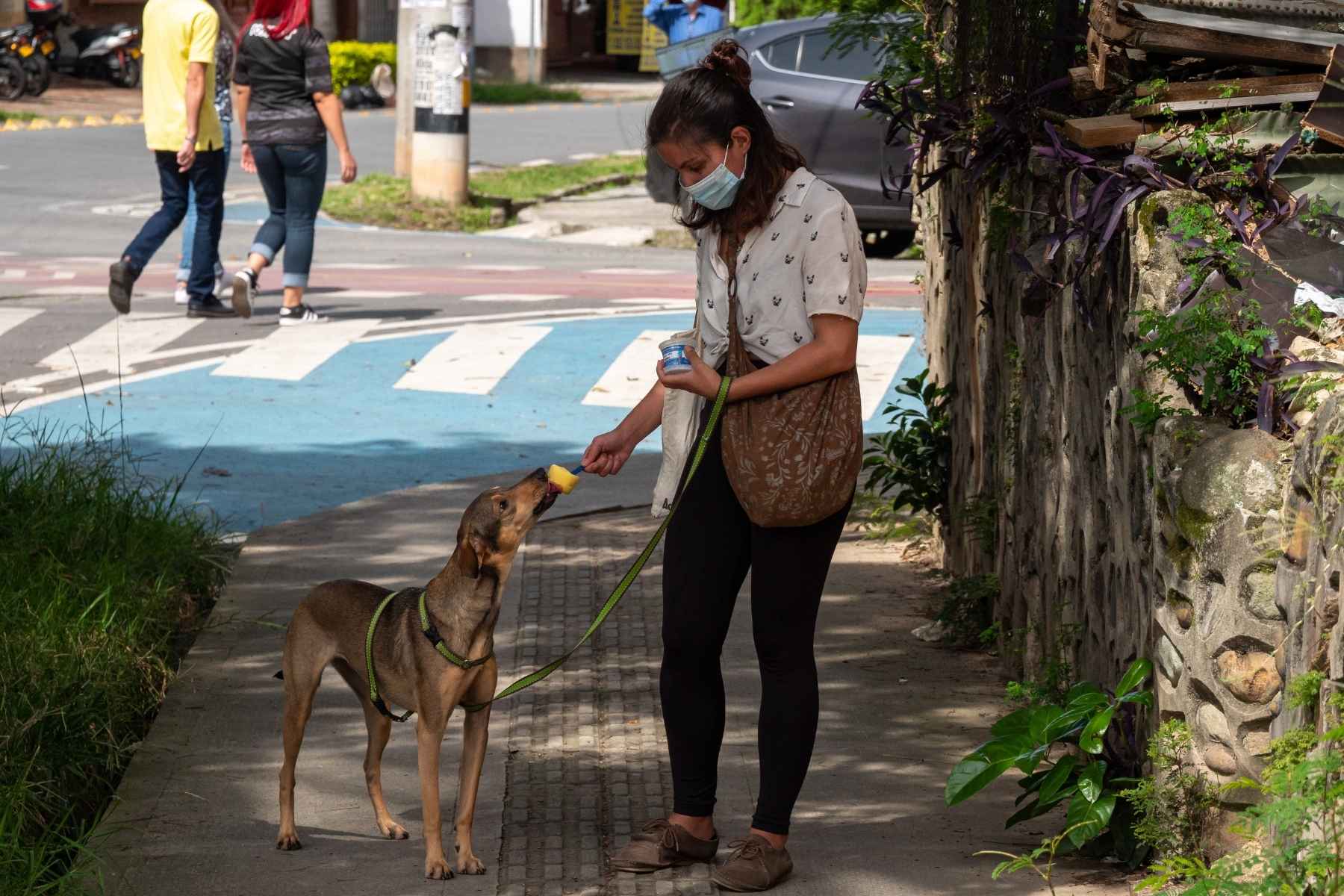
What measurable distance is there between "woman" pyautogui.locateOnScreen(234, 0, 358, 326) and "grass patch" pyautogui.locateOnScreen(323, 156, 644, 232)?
621cm

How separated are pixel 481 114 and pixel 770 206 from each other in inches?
1220

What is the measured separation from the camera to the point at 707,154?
4.08 metres

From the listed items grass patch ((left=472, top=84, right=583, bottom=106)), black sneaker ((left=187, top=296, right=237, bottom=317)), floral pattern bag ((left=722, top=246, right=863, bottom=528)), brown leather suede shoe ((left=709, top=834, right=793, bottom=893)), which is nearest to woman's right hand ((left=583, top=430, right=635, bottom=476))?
floral pattern bag ((left=722, top=246, right=863, bottom=528))

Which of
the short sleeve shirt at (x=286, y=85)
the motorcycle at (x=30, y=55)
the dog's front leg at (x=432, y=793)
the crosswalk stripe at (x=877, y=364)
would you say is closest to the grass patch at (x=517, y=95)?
the motorcycle at (x=30, y=55)

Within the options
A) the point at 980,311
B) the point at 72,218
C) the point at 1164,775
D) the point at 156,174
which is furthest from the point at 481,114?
the point at 1164,775

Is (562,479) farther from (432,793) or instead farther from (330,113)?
(330,113)

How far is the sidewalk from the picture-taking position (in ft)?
14.4

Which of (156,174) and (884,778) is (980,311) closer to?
(884,778)

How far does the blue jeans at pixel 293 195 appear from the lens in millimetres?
11875

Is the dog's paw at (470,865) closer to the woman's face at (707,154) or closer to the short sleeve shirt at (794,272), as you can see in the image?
the short sleeve shirt at (794,272)

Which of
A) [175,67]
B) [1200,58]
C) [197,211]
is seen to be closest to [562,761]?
[1200,58]

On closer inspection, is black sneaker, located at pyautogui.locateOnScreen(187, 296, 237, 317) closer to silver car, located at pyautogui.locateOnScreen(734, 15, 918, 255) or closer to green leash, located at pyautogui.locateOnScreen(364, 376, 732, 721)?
silver car, located at pyautogui.locateOnScreen(734, 15, 918, 255)

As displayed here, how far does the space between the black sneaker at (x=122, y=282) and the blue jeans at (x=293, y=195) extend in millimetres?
887

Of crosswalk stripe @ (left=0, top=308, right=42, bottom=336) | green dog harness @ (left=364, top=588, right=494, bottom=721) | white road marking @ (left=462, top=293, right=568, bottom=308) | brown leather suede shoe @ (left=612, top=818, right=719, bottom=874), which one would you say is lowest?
brown leather suede shoe @ (left=612, top=818, right=719, bottom=874)
